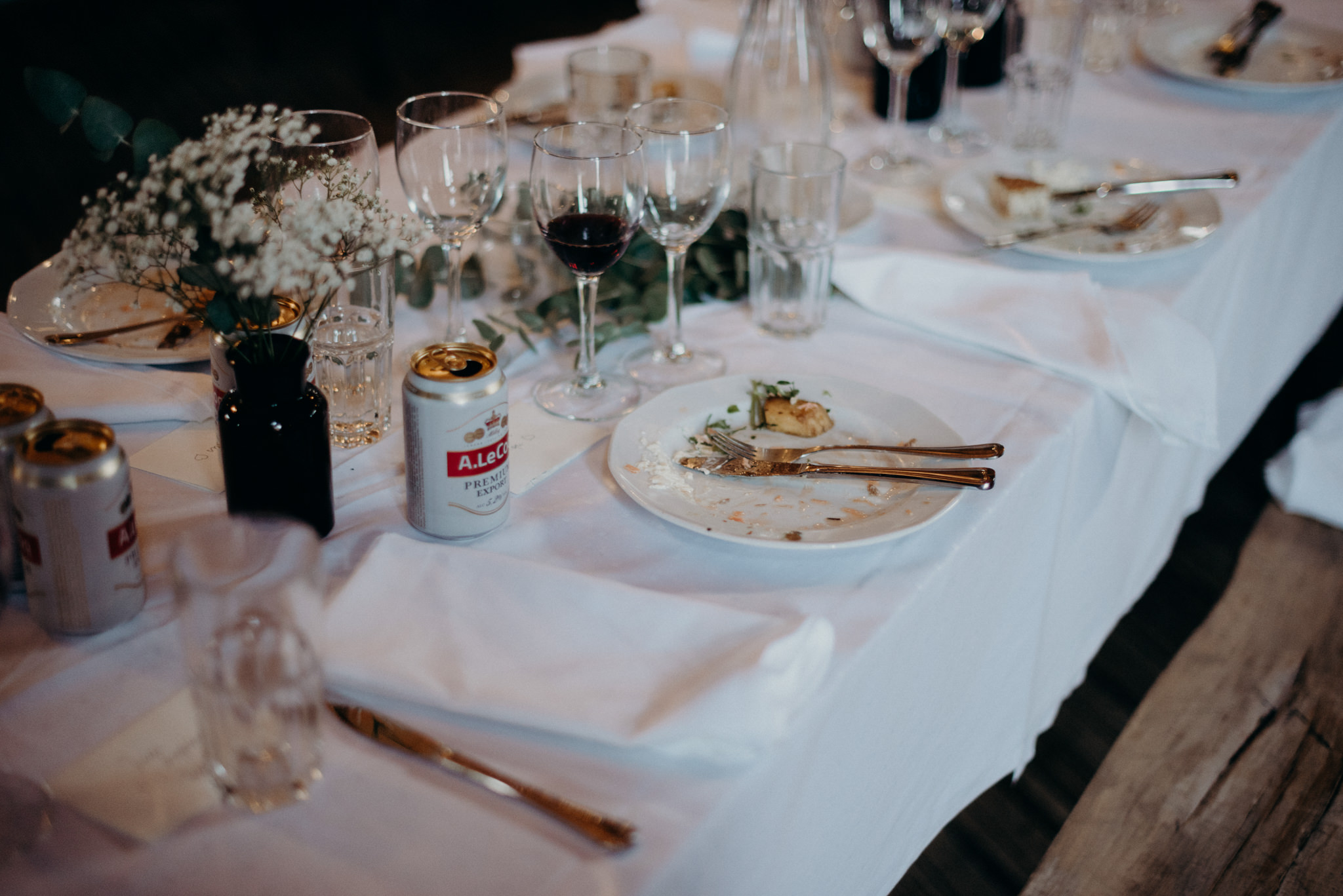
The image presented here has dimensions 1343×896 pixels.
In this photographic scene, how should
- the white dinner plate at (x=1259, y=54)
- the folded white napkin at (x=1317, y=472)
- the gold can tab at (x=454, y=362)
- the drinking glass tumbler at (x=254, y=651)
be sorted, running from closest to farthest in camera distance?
the drinking glass tumbler at (x=254, y=651) → the gold can tab at (x=454, y=362) → the white dinner plate at (x=1259, y=54) → the folded white napkin at (x=1317, y=472)

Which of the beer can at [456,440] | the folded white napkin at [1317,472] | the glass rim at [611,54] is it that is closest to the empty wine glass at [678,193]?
the beer can at [456,440]

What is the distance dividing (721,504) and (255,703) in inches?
17.8

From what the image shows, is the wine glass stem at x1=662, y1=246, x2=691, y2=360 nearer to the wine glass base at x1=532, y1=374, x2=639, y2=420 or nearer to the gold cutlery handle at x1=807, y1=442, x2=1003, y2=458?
the wine glass base at x1=532, y1=374, x2=639, y2=420

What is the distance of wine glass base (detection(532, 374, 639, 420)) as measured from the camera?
1.18 metres

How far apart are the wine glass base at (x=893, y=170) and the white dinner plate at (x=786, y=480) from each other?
2.23ft

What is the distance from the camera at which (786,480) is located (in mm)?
1054

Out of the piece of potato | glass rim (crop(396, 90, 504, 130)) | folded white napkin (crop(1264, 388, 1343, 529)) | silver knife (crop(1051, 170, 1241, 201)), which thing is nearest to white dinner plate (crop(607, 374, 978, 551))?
the piece of potato

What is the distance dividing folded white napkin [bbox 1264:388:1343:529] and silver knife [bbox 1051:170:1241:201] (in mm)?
880

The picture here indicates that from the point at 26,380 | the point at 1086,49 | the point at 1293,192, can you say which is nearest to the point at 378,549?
the point at 26,380

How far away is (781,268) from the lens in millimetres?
1334

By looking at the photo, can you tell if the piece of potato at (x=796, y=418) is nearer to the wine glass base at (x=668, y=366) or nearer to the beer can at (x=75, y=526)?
the wine glass base at (x=668, y=366)

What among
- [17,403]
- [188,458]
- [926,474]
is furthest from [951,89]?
[17,403]

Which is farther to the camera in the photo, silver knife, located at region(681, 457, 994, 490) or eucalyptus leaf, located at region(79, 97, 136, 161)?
silver knife, located at region(681, 457, 994, 490)

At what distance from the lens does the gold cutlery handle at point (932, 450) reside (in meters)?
1.03
